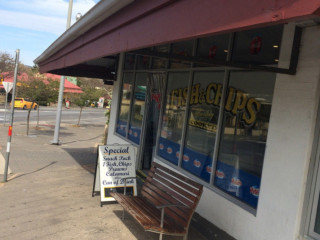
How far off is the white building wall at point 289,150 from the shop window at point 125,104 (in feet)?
17.3

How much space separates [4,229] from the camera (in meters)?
4.30

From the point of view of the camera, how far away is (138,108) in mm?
7984

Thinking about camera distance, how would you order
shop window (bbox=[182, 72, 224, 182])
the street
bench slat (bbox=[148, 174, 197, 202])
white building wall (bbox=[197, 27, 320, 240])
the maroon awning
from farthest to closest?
shop window (bbox=[182, 72, 224, 182])
the street
bench slat (bbox=[148, 174, 197, 202])
white building wall (bbox=[197, 27, 320, 240])
the maroon awning

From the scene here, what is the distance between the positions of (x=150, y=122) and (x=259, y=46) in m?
3.70

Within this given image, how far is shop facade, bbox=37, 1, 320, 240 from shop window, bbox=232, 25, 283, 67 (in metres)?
0.01

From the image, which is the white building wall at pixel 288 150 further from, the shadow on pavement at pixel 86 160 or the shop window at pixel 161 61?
the shadow on pavement at pixel 86 160

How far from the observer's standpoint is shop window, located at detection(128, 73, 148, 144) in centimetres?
771

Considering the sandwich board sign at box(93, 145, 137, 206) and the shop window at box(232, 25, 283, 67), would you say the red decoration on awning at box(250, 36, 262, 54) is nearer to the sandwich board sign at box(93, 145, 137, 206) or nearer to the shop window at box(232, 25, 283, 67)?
the shop window at box(232, 25, 283, 67)

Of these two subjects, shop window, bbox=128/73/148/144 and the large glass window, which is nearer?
the large glass window

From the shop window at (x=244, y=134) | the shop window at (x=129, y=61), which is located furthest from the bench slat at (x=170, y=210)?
the shop window at (x=129, y=61)

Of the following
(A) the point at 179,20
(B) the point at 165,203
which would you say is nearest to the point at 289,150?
(B) the point at 165,203

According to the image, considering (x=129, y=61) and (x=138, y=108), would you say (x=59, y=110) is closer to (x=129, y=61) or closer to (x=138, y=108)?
(x=129, y=61)

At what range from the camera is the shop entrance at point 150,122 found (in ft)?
23.6

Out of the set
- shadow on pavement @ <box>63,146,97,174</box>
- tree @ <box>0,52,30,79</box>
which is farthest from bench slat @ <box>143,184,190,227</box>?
tree @ <box>0,52,30,79</box>
